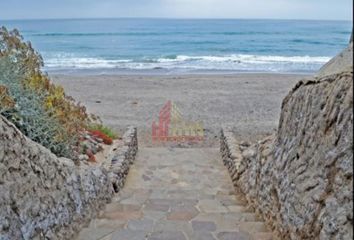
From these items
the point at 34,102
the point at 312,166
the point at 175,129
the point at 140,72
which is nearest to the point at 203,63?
the point at 140,72

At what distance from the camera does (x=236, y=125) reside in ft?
36.7

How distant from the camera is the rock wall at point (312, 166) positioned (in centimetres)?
218

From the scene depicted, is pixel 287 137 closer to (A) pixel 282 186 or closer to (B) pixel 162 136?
(A) pixel 282 186

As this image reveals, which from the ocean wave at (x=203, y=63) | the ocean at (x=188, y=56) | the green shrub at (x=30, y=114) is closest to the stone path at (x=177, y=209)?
the green shrub at (x=30, y=114)

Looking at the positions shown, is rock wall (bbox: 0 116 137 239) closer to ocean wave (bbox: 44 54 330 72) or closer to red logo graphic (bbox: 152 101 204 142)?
red logo graphic (bbox: 152 101 204 142)

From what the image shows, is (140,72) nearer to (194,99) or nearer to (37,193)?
(194,99)

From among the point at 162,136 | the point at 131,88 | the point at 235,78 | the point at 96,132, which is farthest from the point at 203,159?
the point at 235,78

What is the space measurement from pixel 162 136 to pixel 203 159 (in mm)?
2647

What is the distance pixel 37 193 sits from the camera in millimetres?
2967

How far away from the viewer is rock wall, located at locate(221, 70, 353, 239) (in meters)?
2.18

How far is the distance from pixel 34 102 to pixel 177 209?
1.88 meters

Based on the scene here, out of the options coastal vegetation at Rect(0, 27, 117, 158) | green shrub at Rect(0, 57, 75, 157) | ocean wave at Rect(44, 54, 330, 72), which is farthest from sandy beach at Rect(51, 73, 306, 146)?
green shrub at Rect(0, 57, 75, 157)

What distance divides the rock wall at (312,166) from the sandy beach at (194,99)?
240 inches

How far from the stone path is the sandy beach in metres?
3.13
